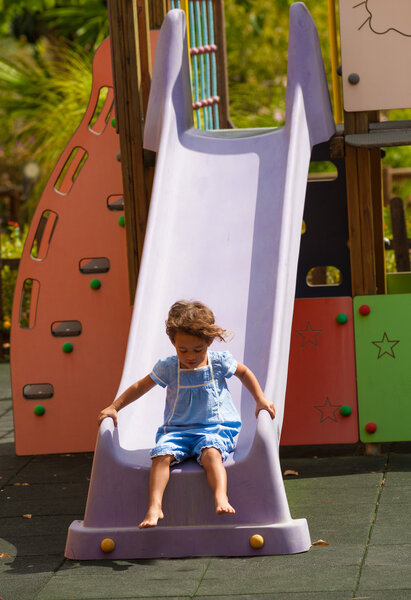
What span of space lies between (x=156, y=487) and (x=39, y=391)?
277 centimetres

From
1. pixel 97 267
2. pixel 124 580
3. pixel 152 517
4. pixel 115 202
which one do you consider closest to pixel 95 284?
pixel 97 267

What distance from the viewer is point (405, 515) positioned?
17.1ft

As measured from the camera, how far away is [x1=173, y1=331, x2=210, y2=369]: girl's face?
5.07 meters

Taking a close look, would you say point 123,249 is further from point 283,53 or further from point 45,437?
point 283,53

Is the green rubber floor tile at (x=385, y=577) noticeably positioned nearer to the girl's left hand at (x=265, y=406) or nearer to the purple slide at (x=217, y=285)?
the purple slide at (x=217, y=285)

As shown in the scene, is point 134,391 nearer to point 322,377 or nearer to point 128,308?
point 322,377

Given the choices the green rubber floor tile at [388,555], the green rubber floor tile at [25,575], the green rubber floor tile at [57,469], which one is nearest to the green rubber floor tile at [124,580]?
the green rubber floor tile at [25,575]

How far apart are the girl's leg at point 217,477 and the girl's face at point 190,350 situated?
18.2 inches

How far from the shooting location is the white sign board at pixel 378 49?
21.7 feet

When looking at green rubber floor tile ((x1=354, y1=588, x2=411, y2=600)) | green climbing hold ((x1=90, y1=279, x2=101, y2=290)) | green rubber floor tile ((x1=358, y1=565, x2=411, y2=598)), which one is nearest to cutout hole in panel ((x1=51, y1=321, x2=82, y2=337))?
green climbing hold ((x1=90, y1=279, x2=101, y2=290))

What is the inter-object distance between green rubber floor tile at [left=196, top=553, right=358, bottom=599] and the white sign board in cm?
315

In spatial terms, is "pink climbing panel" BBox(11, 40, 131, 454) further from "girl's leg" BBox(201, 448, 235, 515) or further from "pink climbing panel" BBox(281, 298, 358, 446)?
"girl's leg" BBox(201, 448, 235, 515)

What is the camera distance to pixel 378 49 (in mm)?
6648

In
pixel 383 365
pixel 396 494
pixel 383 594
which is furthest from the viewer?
pixel 383 365
